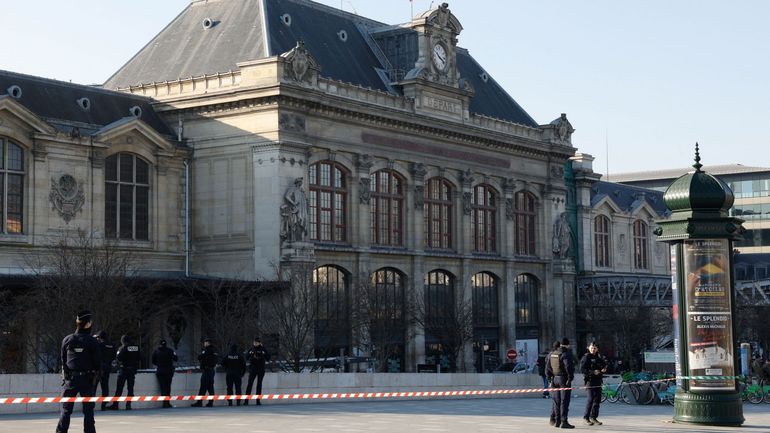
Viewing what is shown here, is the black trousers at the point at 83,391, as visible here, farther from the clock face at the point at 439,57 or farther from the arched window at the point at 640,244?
the arched window at the point at 640,244

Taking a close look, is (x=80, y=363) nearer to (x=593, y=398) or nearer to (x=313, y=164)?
(x=593, y=398)

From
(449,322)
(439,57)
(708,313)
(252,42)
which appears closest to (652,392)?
(708,313)

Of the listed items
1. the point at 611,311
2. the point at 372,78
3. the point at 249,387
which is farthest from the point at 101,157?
the point at 611,311

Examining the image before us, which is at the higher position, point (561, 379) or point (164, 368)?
point (164, 368)

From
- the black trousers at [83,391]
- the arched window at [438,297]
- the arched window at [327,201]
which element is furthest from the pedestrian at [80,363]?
the arched window at [438,297]

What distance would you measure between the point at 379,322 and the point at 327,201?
646 centimetres

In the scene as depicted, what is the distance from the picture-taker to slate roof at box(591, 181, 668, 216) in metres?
104

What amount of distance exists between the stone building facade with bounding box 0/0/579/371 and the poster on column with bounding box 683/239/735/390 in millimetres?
34585

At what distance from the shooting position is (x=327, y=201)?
66.8m

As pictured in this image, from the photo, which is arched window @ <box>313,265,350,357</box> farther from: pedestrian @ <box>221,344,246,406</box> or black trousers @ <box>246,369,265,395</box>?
pedestrian @ <box>221,344,246,406</box>

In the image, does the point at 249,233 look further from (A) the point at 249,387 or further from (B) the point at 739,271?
(B) the point at 739,271

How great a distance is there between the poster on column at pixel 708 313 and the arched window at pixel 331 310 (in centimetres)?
3466

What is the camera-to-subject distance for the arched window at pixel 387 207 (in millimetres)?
69875

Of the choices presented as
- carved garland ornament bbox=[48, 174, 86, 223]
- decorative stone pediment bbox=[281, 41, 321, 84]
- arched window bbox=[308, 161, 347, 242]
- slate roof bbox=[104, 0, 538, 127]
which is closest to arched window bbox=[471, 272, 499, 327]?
arched window bbox=[308, 161, 347, 242]
